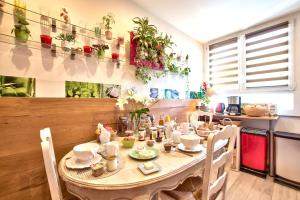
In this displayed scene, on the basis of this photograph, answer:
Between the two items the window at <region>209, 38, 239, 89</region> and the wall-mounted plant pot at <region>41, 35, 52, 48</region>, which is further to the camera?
the window at <region>209, 38, 239, 89</region>

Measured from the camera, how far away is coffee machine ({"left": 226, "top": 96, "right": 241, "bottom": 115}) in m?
2.84

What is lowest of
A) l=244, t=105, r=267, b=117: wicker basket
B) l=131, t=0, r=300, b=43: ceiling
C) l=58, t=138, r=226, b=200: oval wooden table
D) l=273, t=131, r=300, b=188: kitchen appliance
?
l=273, t=131, r=300, b=188: kitchen appliance

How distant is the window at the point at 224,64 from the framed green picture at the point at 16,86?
3.42 metres

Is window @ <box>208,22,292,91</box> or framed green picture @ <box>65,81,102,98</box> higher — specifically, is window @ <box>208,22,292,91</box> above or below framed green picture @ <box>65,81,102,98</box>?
above

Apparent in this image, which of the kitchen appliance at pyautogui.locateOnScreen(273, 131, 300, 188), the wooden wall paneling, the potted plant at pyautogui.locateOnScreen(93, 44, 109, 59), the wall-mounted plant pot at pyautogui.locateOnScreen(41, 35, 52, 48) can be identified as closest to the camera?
the wooden wall paneling

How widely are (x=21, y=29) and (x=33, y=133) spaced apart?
89 cm

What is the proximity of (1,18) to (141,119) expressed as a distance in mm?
1534

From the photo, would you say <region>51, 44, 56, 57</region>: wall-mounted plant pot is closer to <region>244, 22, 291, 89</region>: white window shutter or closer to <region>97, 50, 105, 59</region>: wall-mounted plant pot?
<region>97, 50, 105, 59</region>: wall-mounted plant pot

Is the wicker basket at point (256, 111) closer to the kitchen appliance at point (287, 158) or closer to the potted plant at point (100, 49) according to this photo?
the kitchen appliance at point (287, 158)

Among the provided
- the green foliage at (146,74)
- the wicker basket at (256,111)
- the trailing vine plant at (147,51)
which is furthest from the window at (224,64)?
the green foliage at (146,74)

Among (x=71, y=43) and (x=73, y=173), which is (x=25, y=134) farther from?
(x=71, y=43)

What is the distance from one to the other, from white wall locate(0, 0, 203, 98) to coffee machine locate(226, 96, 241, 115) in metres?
1.40

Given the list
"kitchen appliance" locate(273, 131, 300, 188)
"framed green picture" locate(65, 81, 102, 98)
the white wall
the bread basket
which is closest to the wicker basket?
the bread basket

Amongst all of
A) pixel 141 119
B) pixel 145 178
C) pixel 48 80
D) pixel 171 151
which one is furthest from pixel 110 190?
pixel 48 80
